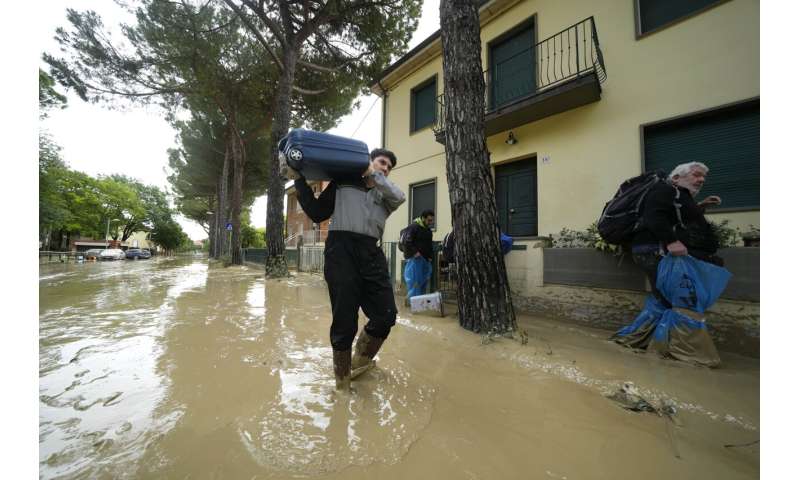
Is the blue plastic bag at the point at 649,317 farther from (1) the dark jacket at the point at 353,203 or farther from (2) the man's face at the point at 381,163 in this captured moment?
(2) the man's face at the point at 381,163

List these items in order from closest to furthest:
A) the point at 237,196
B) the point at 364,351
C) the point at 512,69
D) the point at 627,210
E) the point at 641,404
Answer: the point at 641,404
the point at 364,351
the point at 627,210
the point at 512,69
the point at 237,196

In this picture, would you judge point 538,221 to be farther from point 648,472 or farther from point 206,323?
point 206,323

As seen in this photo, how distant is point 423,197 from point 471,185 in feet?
16.1

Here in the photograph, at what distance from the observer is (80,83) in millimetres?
11250

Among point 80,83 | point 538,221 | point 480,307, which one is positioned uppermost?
point 80,83

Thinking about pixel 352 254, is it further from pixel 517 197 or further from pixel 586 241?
pixel 517 197

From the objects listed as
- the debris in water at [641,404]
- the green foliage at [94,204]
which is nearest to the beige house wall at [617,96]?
the debris in water at [641,404]

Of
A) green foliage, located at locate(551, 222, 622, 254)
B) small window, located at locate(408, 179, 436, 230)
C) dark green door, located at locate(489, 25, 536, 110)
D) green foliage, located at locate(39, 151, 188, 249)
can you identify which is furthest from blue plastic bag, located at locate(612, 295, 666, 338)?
green foliage, located at locate(39, 151, 188, 249)

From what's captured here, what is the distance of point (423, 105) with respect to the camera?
8812 millimetres

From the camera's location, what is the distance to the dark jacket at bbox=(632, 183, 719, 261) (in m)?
2.76

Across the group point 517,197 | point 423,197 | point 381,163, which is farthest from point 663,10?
point 381,163

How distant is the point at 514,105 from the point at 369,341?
549 cm

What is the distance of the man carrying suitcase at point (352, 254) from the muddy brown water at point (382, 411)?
15.5 inches

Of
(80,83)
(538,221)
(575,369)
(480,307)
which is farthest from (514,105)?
(80,83)
